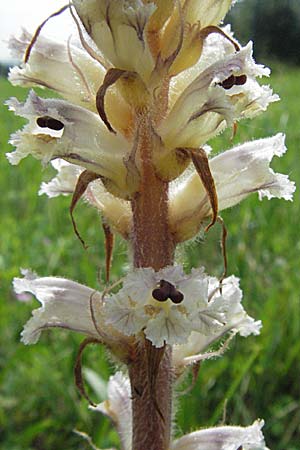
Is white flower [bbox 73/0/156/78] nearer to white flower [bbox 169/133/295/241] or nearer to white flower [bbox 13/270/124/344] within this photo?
white flower [bbox 169/133/295/241]

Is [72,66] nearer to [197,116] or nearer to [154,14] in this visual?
[154,14]

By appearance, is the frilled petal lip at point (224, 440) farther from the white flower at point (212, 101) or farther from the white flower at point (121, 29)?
the white flower at point (121, 29)

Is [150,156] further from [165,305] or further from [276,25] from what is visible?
[276,25]

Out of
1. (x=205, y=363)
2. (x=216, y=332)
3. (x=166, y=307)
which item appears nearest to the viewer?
(x=166, y=307)

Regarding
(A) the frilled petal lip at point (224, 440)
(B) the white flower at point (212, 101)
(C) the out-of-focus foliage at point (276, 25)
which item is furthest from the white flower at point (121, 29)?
(C) the out-of-focus foliage at point (276, 25)

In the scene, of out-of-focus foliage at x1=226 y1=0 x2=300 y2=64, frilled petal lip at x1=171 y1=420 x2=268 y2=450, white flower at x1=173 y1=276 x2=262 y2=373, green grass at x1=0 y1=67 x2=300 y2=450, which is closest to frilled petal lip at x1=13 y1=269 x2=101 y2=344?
green grass at x1=0 y1=67 x2=300 y2=450

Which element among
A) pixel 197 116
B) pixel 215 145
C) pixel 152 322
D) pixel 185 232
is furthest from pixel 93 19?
pixel 215 145

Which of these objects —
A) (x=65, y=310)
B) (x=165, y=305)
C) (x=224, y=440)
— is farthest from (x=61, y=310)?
(x=224, y=440)
